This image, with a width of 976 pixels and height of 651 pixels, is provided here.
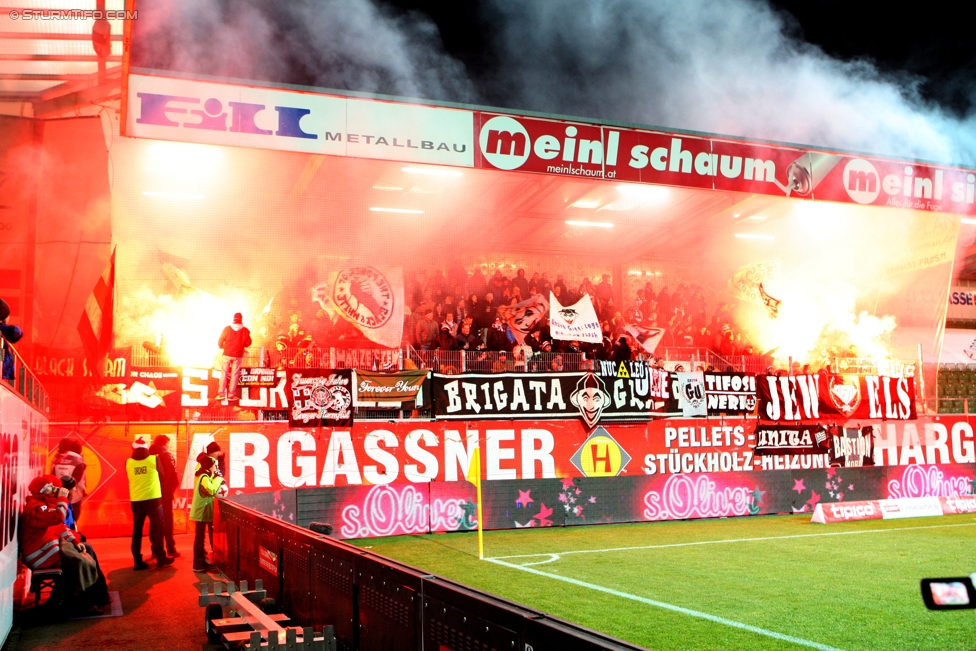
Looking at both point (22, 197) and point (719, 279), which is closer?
point (22, 197)

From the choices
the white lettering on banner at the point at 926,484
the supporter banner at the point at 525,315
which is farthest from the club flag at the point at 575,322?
the white lettering on banner at the point at 926,484

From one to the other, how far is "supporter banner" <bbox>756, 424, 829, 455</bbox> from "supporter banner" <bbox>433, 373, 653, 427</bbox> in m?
3.45

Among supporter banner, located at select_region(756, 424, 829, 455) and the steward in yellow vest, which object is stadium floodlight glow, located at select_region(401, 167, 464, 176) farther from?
the steward in yellow vest

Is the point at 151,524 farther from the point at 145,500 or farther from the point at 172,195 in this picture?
the point at 172,195

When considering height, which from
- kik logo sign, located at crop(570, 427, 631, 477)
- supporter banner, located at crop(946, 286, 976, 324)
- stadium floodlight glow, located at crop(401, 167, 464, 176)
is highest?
stadium floodlight glow, located at crop(401, 167, 464, 176)

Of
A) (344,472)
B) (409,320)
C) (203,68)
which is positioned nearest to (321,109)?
(203,68)

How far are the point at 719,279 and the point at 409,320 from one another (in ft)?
42.0

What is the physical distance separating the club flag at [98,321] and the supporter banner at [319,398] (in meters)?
4.38

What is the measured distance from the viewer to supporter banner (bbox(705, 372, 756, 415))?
70.8 feet

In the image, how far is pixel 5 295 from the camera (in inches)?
858

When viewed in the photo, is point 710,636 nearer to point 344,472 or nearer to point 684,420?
point 344,472

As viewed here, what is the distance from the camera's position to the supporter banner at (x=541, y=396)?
64.1 ft

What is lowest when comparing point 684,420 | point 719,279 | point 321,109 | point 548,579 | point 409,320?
point 548,579

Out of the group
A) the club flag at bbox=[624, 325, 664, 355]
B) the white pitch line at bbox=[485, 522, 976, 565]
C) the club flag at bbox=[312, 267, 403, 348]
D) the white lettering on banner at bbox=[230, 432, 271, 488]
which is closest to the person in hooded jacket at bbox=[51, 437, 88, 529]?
the white lettering on banner at bbox=[230, 432, 271, 488]
